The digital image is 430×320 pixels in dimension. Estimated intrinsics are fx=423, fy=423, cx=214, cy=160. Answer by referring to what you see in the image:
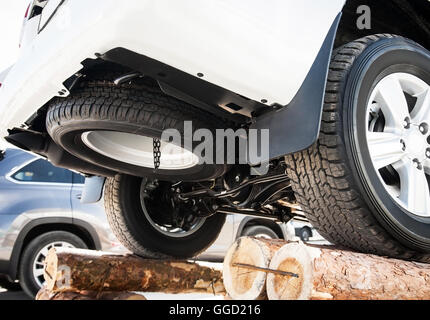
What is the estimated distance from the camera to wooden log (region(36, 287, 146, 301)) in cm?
179

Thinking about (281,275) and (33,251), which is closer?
(281,275)

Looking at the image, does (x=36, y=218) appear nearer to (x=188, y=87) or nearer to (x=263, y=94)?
(x=188, y=87)

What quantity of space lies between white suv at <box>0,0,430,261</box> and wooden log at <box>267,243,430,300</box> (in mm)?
130

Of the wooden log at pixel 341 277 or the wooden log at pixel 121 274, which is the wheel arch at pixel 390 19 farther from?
the wooden log at pixel 121 274

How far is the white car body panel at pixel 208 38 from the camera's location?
1223mm

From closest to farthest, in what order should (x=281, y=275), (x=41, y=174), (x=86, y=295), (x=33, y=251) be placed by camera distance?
1. (x=281, y=275)
2. (x=86, y=295)
3. (x=33, y=251)
4. (x=41, y=174)

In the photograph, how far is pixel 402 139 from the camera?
174 centimetres

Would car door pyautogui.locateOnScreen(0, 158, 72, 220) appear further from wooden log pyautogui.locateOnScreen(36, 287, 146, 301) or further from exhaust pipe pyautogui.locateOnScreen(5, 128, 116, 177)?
wooden log pyautogui.locateOnScreen(36, 287, 146, 301)

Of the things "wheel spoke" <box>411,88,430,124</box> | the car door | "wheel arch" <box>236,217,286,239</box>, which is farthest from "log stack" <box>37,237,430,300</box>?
"wheel arch" <box>236,217,286,239</box>

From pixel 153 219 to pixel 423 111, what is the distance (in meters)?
1.64

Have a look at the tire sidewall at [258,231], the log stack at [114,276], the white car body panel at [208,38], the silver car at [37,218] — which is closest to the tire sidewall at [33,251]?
the silver car at [37,218]

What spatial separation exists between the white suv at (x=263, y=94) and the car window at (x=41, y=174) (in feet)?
8.17

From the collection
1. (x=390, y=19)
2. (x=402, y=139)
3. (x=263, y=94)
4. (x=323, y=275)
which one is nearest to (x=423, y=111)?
(x=402, y=139)

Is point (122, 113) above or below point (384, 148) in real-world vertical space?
above
